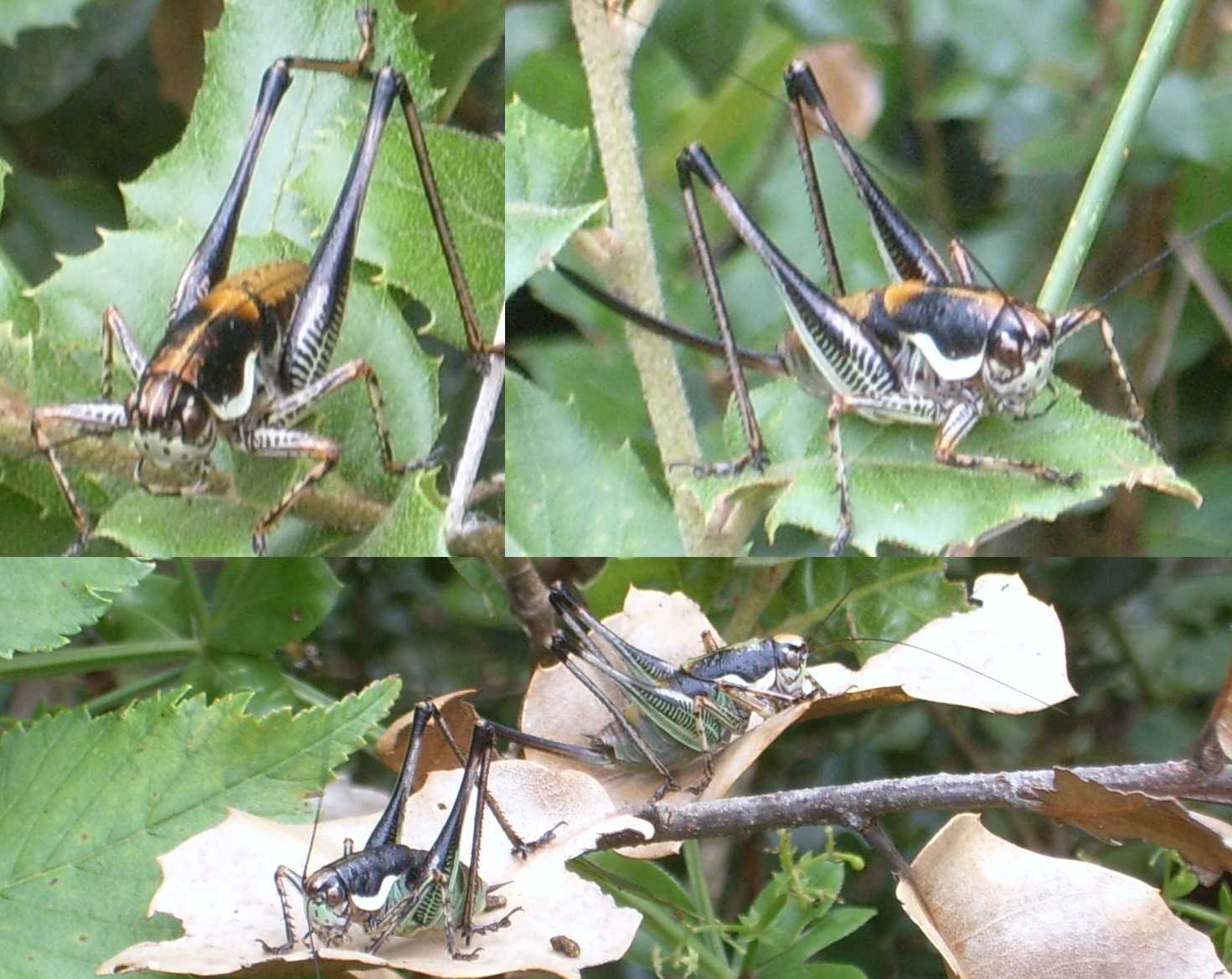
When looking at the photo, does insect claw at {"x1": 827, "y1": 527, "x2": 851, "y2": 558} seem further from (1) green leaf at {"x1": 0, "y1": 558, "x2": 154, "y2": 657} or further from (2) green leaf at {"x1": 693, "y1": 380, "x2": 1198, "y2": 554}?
(1) green leaf at {"x1": 0, "y1": 558, "x2": 154, "y2": 657}

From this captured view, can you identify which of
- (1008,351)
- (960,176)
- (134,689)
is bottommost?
(134,689)

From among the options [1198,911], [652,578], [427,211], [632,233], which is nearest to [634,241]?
[632,233]

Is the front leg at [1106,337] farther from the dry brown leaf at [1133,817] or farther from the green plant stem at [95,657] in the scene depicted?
the green plant stem at [95,657]

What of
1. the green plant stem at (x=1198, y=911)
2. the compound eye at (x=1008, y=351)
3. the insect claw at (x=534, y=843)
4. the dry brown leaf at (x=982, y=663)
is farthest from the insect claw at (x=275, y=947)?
the compound eye at (x=1008, y=351)

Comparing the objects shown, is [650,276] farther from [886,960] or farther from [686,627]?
[886,960]

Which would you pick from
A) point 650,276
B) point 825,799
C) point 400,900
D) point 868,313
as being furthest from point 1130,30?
point 400,900

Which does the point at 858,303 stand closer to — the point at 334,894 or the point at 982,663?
the point at 982,663
